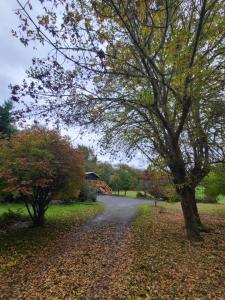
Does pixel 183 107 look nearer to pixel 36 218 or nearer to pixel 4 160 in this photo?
pixel 4 160

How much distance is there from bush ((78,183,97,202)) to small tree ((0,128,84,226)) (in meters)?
11.5

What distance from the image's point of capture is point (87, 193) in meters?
23.9

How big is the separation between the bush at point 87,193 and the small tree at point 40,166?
11.5 metres

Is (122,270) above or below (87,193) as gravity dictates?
below

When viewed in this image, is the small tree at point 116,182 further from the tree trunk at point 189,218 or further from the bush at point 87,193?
the tree trunk at point 189,218

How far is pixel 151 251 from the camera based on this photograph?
759cm

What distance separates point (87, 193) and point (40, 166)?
51.8 ft

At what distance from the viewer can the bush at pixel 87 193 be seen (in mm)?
23766

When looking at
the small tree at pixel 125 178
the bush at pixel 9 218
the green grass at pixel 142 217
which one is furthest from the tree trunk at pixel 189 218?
the small tree at pixel 125 178

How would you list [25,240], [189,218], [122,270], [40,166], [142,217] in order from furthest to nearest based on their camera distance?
[142,217] < [25,240] < [189,218] < [40,166] < [122,270]

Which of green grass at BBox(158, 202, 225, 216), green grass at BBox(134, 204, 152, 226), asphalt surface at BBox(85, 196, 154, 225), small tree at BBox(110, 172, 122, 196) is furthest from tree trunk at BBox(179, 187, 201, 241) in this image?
small tree at BBox(110, 172, 122, 196)

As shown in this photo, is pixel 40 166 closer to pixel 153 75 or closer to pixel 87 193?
pixel 153 75

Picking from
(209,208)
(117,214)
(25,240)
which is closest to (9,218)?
(25,240)

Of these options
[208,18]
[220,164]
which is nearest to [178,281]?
[220,164]
